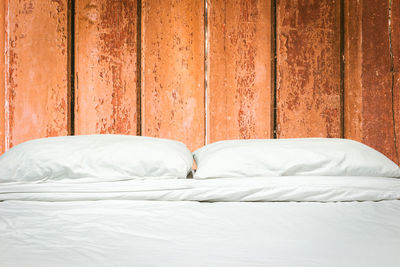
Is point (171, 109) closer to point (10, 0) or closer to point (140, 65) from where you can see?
point (140, 65)

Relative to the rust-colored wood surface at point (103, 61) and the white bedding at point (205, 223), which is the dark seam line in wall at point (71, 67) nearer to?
the rust-colored wood surface at point (103, 61)

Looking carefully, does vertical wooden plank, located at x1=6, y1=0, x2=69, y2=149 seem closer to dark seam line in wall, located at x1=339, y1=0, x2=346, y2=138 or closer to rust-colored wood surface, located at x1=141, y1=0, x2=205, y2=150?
rust-colored wood surface, located at x1=141, y1=0, x2=205, y2=150

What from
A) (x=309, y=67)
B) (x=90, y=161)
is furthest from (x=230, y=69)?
(x=90, y=161)

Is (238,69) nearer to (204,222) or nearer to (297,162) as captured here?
(297,162)

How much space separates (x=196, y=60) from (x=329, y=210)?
1.11m

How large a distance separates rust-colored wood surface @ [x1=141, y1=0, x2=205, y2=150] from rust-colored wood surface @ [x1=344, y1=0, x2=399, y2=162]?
2.94 ft

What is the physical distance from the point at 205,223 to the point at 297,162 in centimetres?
54

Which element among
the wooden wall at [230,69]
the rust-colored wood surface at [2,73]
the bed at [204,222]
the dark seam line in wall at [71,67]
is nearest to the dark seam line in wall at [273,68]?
the wooden wall at [230,69]

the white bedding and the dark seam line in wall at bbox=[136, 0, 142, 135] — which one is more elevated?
the dark seam line in wall at bbox=[136, 0, 142, 135]

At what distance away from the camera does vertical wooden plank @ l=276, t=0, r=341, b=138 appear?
1604 millimetres

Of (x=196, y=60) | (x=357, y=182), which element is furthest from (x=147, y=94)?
(x=357, y=182)

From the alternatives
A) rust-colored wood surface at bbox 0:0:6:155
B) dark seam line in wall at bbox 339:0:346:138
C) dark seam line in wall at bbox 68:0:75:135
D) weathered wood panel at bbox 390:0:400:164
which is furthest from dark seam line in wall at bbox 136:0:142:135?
weathered wood panel at bbox 390:0:400:164

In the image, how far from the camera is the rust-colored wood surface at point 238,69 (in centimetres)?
161

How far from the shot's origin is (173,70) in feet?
5.29
